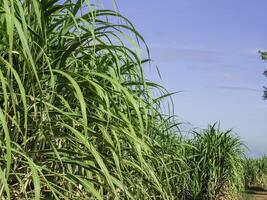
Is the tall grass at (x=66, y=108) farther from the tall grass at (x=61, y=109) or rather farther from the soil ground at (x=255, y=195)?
the soil ground at (x=255, y=195)

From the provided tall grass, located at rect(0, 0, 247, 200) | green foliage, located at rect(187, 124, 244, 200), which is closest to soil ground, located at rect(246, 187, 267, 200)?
green foliage, located at rect(187, 124, 244, 200)

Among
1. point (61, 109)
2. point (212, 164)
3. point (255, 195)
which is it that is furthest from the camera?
Result: point (255, 195)

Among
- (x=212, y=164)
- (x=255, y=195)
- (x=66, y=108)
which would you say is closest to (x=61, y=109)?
(x=66, y=108)

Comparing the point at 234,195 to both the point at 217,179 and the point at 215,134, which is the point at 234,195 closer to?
the point at 217,179

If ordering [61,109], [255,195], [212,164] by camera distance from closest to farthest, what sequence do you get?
[61,109], [212,164], [255,195]

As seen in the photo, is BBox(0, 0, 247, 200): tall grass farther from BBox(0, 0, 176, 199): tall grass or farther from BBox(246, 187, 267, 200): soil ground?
BBox(246, 187, 267, 200): soil ground

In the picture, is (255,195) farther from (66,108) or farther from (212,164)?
(66,108)

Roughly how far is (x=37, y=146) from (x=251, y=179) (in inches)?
927

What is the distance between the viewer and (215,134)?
31.3 ft

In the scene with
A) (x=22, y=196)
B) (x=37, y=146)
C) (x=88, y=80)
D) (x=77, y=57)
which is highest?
(x=77, y=57)

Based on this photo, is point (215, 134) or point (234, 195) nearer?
point (215, 134)

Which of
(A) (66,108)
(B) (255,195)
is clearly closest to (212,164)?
(A) (66,108)

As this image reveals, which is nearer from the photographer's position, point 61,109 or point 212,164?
point 61,109

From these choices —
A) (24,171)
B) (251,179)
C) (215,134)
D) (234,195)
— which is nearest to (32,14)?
(24,171)
